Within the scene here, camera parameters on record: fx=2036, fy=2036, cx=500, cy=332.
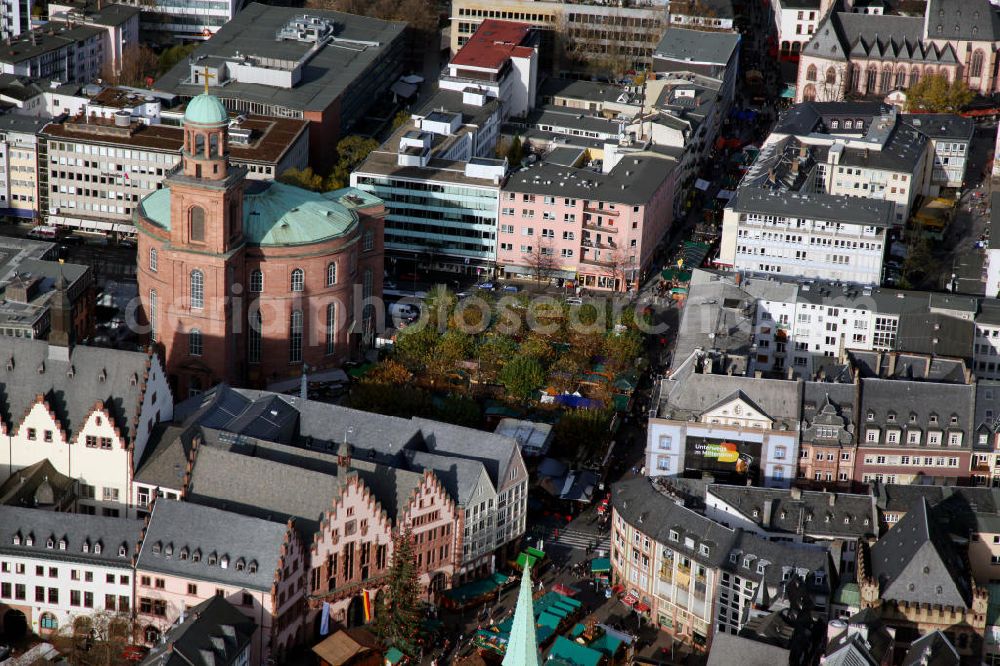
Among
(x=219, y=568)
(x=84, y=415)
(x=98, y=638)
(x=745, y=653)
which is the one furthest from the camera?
(x=84, y=415)

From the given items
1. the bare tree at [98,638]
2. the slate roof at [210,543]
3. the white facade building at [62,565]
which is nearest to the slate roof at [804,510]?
the slate roof at [210,543]

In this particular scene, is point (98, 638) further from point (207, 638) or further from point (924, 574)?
point (924, 574)

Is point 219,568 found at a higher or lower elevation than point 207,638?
higher

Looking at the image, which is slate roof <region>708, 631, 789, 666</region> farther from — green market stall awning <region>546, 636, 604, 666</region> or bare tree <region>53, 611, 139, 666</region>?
bare tree <region>53, 611, 139, 666</region>

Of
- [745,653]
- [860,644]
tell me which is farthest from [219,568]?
[860,644]

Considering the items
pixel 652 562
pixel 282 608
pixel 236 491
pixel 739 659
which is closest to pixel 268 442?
pixel 236 491

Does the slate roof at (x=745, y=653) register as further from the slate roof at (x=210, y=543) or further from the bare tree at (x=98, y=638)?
the bare tree at (x=98, y=638)
